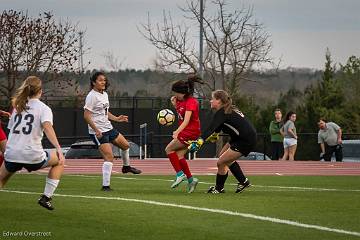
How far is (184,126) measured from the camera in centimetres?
1645

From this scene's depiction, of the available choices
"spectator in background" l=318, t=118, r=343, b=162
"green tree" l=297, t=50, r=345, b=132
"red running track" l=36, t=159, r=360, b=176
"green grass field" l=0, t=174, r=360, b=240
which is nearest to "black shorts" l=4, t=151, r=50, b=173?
"green grass field" l=0, t=174, r=360, b=240

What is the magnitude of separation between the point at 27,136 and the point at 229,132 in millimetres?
4971

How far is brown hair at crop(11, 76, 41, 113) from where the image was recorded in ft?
40.2

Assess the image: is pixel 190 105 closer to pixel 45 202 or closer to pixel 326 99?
pixel 45 202

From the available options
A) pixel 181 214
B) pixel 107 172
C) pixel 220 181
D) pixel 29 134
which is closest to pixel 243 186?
pixel 220 181

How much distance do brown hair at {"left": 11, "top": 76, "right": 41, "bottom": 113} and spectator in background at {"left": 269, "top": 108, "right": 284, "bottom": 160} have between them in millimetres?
22767

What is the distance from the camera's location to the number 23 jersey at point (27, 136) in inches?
478

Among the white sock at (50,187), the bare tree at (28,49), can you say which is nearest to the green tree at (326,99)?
the bare tree at (28,49)

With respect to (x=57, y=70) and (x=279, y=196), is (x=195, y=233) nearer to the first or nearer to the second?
(x=279, y=196)

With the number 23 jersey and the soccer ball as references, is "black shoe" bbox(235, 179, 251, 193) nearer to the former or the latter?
the soccer ball

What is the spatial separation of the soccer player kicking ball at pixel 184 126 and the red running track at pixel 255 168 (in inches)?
358

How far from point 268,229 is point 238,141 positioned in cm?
542

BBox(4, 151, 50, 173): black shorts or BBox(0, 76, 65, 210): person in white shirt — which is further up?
BBox(0, 76, 65, 210): person in white shirt

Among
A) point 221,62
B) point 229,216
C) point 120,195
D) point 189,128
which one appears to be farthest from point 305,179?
Answer: point 221,62
